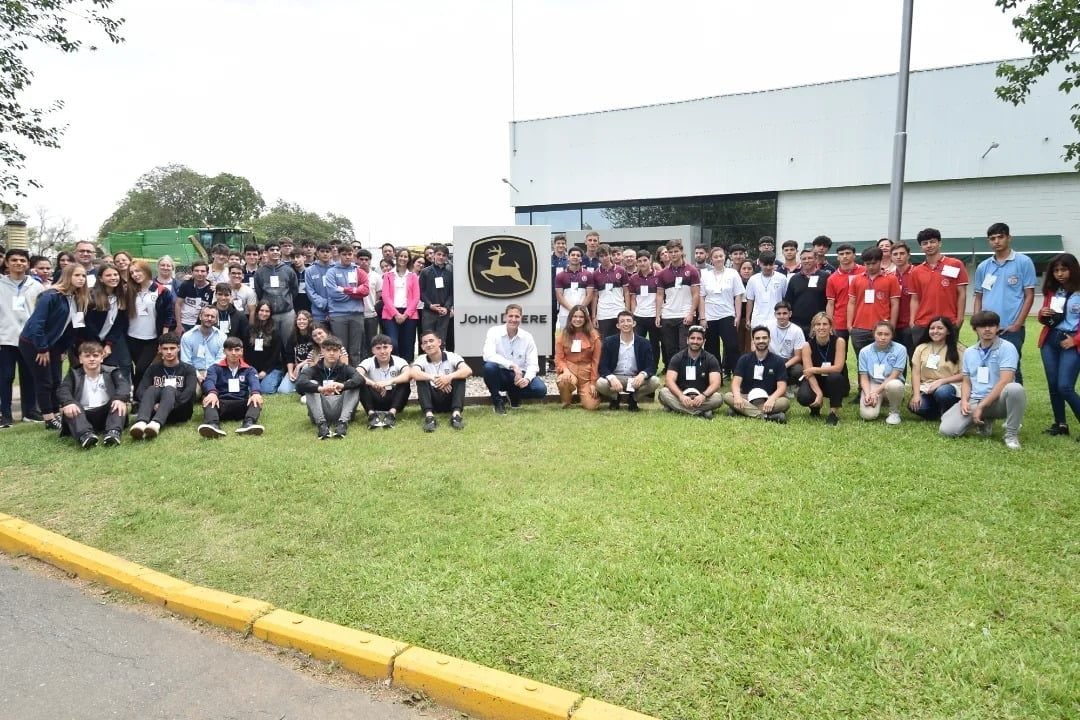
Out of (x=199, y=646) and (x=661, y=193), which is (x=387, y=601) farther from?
(x=661, y=193)

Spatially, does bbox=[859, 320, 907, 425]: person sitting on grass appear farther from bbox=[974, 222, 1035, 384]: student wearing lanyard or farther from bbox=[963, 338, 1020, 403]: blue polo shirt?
bbox=[974, 222, 1035, 384]: student wearing lanyard

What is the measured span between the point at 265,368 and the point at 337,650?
6.75 meters

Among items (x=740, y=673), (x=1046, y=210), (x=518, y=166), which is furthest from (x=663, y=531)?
(x=518, y=166)

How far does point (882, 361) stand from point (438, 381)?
181 inches

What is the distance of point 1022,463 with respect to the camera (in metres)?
5.35

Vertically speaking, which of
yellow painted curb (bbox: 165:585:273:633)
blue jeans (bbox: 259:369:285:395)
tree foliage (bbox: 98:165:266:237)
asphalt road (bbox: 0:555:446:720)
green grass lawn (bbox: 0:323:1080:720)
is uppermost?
tree foliage (bbox: 98:165:266:237)

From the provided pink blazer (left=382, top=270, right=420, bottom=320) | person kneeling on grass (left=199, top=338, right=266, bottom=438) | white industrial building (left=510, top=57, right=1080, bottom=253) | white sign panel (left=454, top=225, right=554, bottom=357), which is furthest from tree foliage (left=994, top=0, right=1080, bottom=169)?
white industrial building (left=510, top=57, right=1080, bottom=253)

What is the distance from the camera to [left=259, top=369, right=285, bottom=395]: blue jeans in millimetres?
8977

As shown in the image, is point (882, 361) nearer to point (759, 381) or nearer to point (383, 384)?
point (759, 381)

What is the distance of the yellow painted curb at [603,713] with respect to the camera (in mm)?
2562

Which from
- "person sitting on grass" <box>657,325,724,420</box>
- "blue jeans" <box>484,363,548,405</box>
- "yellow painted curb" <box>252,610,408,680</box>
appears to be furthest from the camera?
"blue jeans" <box>484,363,548,405</box>

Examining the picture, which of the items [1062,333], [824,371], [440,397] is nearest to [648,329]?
[824,371]

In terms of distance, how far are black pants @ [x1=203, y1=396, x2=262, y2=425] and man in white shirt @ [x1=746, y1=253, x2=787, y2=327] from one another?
5.99 metres

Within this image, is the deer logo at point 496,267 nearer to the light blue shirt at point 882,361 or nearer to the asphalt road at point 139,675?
the light blue shirt at point 882,361
